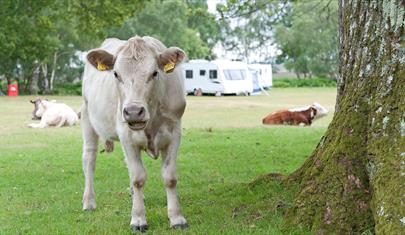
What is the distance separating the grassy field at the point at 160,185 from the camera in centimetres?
624

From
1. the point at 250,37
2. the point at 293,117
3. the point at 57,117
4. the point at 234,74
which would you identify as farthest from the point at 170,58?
the point at 250,37

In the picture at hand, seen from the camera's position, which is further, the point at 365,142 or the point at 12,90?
the point at 12,90

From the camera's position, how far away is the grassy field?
6238 millimetres

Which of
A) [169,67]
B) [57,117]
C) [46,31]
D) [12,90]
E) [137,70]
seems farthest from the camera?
[12,90]

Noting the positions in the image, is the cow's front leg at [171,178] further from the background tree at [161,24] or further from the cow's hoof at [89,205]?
the background tree at [161,24]

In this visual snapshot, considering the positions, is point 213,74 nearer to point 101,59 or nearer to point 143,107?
point 101,59

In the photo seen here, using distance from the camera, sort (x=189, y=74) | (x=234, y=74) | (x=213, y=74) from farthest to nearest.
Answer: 1. (x=189, y=74)
2. (x=234, y=74)
3. (x=213, y=74)

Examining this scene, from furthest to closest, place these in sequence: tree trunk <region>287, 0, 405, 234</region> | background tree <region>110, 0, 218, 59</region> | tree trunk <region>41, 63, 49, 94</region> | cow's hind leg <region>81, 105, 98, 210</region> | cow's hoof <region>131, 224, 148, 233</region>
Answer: background tree <region>110, 0, 218, 59</region>
tree trunk <region>41, 63, 49, 94</region>
cow's hind leg <region>81, 105, 98, 210</region>
cow's hoof <region>131, 224, 148, 233</region>
tree trunk <region>287, 0, 405, 234</region>

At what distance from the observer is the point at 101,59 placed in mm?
6258

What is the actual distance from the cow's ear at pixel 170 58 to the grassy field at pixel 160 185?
1.61 meters

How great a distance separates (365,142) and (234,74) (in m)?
45.6

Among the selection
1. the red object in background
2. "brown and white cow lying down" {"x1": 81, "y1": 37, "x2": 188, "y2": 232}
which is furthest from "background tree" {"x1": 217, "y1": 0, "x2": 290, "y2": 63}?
"brown and white cow lying down" {"x1": 81, "y1": 37, "x2": 188, "y2": 232}

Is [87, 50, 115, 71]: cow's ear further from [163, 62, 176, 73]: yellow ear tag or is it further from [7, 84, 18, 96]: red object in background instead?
[7, 84, 18, 96]: red object in background

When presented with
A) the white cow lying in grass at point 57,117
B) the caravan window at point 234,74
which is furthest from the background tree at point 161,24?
the white cow lying in grass at point 57,117
